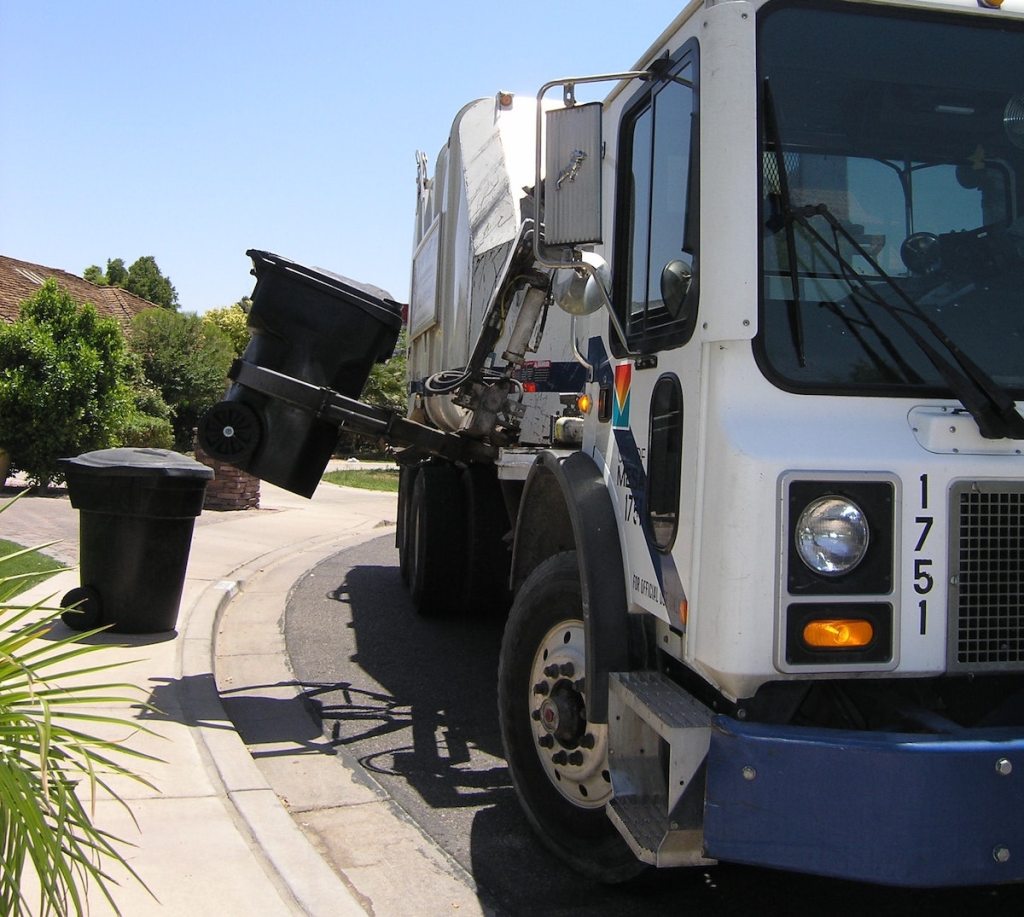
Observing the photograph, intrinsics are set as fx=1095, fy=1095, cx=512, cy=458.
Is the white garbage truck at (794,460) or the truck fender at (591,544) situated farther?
the truck fender at (591,544)

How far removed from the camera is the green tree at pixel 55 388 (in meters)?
14.4

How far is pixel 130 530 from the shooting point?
21.7ft

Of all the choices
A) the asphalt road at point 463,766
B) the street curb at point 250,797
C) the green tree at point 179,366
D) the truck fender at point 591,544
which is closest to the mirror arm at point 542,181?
the truck fender at point 591,544

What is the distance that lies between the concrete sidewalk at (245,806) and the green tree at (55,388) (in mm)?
7132

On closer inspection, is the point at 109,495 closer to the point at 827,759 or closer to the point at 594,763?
the point at 594,763

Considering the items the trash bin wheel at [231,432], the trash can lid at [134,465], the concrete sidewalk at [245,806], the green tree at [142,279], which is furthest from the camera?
the green tree at [142,279]

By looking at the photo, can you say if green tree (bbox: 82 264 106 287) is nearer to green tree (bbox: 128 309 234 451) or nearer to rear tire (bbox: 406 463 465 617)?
green tree (bbox: 128 309 234 451)

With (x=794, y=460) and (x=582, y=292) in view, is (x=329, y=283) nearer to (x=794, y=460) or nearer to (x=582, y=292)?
(x=582, y=292)

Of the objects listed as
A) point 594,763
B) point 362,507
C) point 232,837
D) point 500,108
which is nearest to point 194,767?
point 232,837

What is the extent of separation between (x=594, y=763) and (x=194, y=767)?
1.93 m

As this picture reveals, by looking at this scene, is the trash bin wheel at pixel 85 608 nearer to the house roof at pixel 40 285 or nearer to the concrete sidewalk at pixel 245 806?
the concrete sidewalk at pixel 245 806

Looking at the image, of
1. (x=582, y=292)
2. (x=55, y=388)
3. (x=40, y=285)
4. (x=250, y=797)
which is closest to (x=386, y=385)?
(x=40, y=285)

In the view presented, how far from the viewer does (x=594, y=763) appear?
141 inches

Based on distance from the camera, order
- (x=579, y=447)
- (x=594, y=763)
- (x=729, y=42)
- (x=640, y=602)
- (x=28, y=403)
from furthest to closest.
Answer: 1. (x=28, y=403)
2. (x=579, y=447)
3. (x=594, y=763)
4. (x=640, y=602)
5. (x=729, y=42)
